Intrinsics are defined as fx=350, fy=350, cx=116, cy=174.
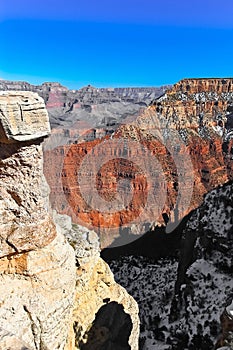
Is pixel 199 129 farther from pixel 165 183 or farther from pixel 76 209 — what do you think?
pixel 76 209

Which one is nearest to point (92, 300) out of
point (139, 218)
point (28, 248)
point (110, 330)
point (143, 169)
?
point (110, 330)

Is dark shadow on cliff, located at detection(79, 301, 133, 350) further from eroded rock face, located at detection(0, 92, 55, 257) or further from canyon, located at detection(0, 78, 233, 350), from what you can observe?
eroded rock face, located at detection(0, 92, 55, 257)

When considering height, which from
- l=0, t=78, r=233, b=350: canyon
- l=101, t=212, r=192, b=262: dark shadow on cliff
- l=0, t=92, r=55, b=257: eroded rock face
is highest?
l=0, t=92, r=55, b=257: eroded rock face

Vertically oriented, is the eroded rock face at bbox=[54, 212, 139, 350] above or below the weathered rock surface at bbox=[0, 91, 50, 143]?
below

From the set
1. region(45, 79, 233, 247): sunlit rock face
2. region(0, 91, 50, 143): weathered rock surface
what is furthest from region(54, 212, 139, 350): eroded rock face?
region(45, 79, 233, 247): sunlit rock face

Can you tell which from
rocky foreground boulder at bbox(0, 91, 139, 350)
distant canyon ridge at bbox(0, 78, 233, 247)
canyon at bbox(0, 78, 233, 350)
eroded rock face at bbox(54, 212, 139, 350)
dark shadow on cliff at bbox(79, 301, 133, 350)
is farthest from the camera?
distant canyon ridge at bbox(0, 78, 233, 247)

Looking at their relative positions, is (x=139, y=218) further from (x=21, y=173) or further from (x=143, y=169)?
(x=21, y=173)
